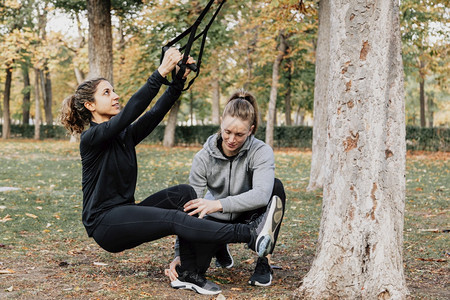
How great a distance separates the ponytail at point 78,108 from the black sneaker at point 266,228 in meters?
1.47

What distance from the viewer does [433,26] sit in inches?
682

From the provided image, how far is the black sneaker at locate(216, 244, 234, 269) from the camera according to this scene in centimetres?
414

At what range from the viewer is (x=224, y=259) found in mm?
4164

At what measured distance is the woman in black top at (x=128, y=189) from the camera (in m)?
3.21

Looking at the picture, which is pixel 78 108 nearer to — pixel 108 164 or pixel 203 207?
pixel 108 164

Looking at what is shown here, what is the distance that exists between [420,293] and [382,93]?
1439mm

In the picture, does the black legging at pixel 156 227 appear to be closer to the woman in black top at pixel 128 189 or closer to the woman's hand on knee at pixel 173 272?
the woman in black top at pixel 128 189

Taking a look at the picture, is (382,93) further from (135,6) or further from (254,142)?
(135,6)

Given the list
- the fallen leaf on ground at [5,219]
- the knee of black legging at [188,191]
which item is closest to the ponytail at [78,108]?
the knee of black legging at [188,191]

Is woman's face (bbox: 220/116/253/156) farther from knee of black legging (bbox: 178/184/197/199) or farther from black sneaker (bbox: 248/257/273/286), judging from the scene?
black sneaker (bbox: 248/257/273/286)

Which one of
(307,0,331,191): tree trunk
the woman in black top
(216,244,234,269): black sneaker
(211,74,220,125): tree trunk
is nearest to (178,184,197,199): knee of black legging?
the woman in black top

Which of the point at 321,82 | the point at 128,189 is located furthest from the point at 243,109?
the point at 321,82

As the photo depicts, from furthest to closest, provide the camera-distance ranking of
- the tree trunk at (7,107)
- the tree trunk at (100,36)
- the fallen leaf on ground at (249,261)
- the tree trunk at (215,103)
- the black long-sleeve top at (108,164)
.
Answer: the tree trunk at (7,107) < the tree trunk at (215,103) < the tree trunk at (100,36) < the fallen leaf on ground at (249,261) < the black long-sleeve top at (108,164)

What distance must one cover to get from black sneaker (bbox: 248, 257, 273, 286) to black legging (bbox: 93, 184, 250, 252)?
471 millimetres
